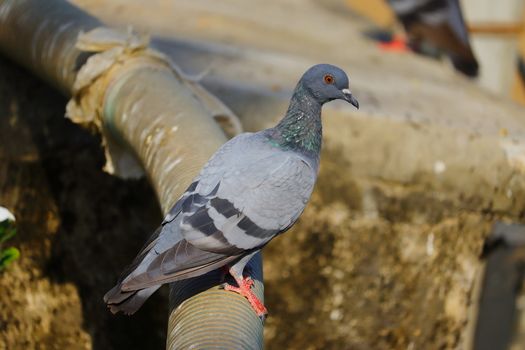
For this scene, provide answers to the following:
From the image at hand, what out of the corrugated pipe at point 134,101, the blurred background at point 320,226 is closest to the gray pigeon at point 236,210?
the corrugated pipe at point 134,101

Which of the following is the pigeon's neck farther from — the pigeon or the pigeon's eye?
the pigeon

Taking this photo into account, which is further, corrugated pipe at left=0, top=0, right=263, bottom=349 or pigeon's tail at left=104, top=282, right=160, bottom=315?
corrugated pipe at left=0, top=0, right=263, bottom=349

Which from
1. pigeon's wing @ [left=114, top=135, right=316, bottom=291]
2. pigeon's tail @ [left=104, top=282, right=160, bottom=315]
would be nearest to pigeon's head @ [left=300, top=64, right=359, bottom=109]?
pigeon's wing @ [left=114, top=135, right=316, bottom=291]

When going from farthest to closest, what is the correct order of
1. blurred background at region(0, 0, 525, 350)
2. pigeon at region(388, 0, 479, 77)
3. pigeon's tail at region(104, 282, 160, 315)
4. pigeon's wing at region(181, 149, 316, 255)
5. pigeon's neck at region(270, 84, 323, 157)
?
pigeon at region(388, 0, 479, 77) < blurred background at region(0, 0, 525, 350) < pigeon's neck at region(270, 84, 323, 157) < pigeon's wing at region(181, 149, 316, 255) < pigeon's tail at region(104, 282, 160, 315)

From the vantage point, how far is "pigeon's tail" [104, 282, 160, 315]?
7.88ft

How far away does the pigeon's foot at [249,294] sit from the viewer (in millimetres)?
2518

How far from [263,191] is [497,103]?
371 cm

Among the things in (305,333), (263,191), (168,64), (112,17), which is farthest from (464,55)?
(263,191)

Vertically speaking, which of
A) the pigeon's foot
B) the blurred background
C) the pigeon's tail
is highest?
the pigeon's tail

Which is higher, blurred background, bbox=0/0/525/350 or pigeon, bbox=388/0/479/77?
blurred background, bbox=0/0/525/350

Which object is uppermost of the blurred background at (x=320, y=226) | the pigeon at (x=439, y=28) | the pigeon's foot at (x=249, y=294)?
the pigeon's foot at (x=249, y=294)

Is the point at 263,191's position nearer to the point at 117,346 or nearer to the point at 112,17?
the point at 117,346

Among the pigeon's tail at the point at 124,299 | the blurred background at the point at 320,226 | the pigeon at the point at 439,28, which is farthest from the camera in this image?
the pigeon at the point at 439,28

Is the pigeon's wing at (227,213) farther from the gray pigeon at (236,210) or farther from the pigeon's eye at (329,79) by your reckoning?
the pigeon's eye at (329,79)
